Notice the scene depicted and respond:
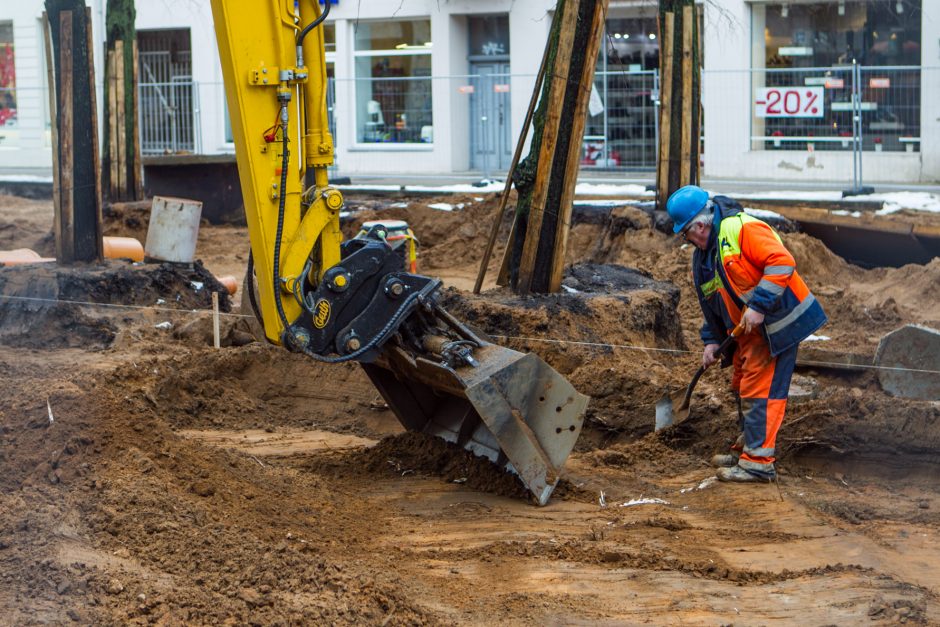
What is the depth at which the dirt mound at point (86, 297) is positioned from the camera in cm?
985

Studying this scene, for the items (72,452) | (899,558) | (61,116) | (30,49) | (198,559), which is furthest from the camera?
(30,49)

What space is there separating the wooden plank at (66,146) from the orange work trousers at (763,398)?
717 centimetres

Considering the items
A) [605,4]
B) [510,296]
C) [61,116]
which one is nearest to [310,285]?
[510,296]

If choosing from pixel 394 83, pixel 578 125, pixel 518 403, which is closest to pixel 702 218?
pixel 518 403

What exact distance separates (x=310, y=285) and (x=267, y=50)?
4.22 feet

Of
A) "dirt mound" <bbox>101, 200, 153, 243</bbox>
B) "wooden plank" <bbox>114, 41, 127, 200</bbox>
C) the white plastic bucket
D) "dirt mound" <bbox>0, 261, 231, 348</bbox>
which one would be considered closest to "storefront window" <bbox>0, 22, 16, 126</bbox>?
"wooden plank" <bbox>114, 41, 127, 200</bbox>

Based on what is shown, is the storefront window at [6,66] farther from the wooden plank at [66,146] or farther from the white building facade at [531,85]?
the wooden plank at [66,146]

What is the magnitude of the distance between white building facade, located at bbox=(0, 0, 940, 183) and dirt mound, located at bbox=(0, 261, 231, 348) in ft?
29.1

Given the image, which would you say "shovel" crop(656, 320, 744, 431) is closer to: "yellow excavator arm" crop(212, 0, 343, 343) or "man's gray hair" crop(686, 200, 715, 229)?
"man's gray hair" crop(686, 200, 715, 229)

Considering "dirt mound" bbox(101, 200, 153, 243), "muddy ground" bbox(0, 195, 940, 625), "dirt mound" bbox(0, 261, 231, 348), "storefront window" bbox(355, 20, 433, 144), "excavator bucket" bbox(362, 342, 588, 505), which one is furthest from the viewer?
"storefront window" bbox(355, 20, 433, 144)

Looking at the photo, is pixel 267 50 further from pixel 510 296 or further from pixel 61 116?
pixel 61 116

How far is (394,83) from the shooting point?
948 inches

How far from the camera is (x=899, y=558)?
216 inches

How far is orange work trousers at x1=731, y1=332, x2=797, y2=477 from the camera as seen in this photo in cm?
666
